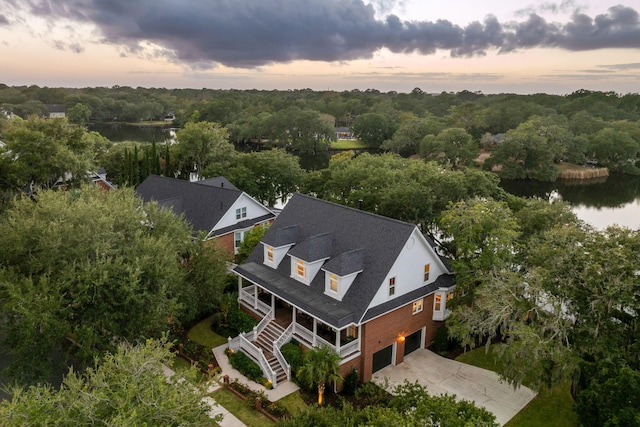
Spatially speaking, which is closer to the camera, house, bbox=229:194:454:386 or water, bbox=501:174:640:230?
house, bbox=229:194:454:386

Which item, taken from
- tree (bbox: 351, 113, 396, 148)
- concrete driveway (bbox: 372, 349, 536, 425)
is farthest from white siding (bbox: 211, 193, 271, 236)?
tree (bbox: 351, 113, 396, 148)

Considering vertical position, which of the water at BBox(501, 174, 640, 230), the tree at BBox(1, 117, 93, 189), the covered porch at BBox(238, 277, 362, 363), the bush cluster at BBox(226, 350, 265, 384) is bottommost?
the water at BBox(501, 174, 640, 230)

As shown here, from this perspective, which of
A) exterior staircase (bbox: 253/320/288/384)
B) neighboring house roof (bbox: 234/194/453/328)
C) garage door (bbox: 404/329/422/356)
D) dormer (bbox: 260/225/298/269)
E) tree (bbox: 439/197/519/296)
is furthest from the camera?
dormer (bbox: 260/225/298/269)

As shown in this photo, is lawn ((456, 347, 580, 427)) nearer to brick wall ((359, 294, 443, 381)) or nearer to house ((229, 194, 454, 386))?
brick wall ((359, 294, 443, 381))

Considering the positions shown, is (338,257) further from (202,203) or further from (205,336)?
(202,203)

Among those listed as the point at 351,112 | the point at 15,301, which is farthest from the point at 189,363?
the point at 351,112

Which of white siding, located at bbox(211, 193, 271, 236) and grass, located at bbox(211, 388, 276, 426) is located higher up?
white siding, located at bbox(211, 193, 271, 236)

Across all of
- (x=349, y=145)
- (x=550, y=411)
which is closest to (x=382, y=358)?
(x=550, y=411)

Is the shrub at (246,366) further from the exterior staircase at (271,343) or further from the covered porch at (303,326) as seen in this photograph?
the covered porch at (303,326)
